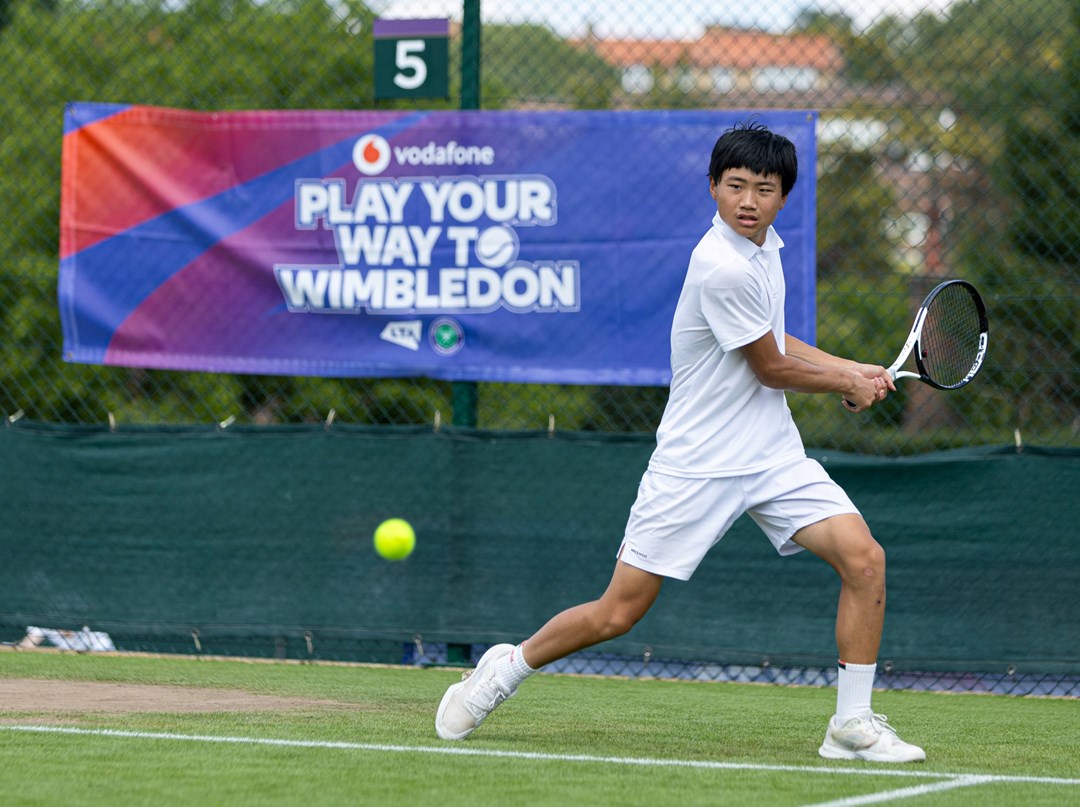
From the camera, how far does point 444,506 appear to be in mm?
6738

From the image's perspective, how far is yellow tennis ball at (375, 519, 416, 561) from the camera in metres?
6.58

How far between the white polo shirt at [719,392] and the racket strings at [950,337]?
2.01 feet

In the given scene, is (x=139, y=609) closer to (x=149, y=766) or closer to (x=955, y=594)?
(x=149, y=766)

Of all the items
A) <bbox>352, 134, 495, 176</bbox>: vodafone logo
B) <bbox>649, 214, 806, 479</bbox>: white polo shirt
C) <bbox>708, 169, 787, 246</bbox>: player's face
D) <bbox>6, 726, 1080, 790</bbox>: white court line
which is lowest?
<bbox>6, 726, 1080, 790</bbox>: white court line

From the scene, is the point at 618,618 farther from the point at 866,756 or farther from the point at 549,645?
the point at 866,756

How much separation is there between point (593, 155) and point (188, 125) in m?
1.99

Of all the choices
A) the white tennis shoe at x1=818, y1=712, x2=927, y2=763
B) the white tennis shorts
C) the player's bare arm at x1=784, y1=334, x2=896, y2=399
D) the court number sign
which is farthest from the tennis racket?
the court number sign

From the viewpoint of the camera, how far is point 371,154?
695 cm

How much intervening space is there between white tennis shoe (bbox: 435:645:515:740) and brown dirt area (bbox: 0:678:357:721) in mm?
888

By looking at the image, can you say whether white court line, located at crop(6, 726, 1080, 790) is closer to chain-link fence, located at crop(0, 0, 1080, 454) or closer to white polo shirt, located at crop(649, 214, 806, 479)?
white polo shirt, located at crop(649, 214, 806, 479)

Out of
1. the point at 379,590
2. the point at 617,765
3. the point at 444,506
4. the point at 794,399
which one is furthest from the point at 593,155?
the point at 794,399

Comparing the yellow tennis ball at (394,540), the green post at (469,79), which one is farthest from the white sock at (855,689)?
the green post at (469,79)

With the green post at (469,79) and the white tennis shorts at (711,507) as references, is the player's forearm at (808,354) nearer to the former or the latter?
the white tennis shorts at (711,507)

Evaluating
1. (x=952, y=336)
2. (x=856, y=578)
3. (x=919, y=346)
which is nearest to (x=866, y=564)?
(x=856, y=578)
